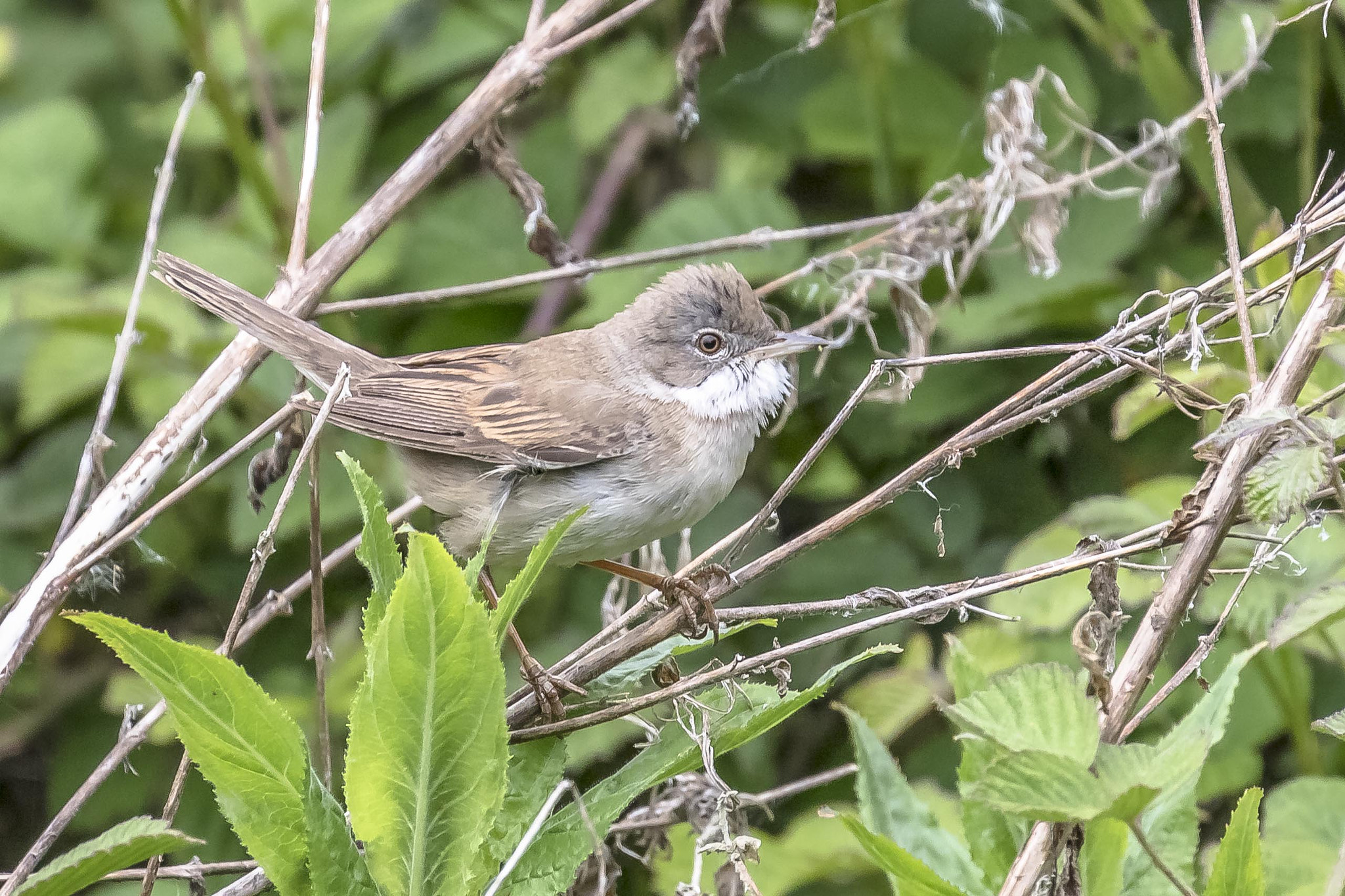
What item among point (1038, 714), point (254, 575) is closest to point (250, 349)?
point (254, 575)

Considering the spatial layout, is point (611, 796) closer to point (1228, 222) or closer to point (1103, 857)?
point (1103, 857)

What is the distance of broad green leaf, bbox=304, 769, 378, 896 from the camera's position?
1.32 m

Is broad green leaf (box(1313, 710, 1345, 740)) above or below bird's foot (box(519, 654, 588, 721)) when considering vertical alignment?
above

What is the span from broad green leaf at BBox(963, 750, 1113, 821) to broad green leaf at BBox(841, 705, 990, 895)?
47 cm

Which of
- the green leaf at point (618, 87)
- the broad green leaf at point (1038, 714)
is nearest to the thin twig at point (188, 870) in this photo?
the broad green leaf at point (1038, 714)

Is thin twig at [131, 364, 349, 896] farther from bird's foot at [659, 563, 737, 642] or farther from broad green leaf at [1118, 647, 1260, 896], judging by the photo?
broad green leaf at [1118, 647, 1260, 896]

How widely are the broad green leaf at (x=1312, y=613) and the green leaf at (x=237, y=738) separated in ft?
4.00

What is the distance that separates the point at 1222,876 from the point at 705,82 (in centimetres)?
260

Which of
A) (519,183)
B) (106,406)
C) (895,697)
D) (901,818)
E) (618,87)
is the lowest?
(895,697)

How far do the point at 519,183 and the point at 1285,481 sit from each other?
1454 millimetres

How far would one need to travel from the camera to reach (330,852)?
1344 mm

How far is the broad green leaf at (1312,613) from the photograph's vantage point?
5.22 ft

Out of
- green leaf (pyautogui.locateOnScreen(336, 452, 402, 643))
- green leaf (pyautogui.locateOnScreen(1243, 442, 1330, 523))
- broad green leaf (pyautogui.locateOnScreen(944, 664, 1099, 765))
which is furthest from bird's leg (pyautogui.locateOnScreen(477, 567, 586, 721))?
green leaf (pyautogui.locateOnScreen(1243, 442, 1330, 523))

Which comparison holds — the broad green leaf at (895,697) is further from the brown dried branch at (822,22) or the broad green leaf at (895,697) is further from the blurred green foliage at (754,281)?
the brown dried branch at (822,22)
